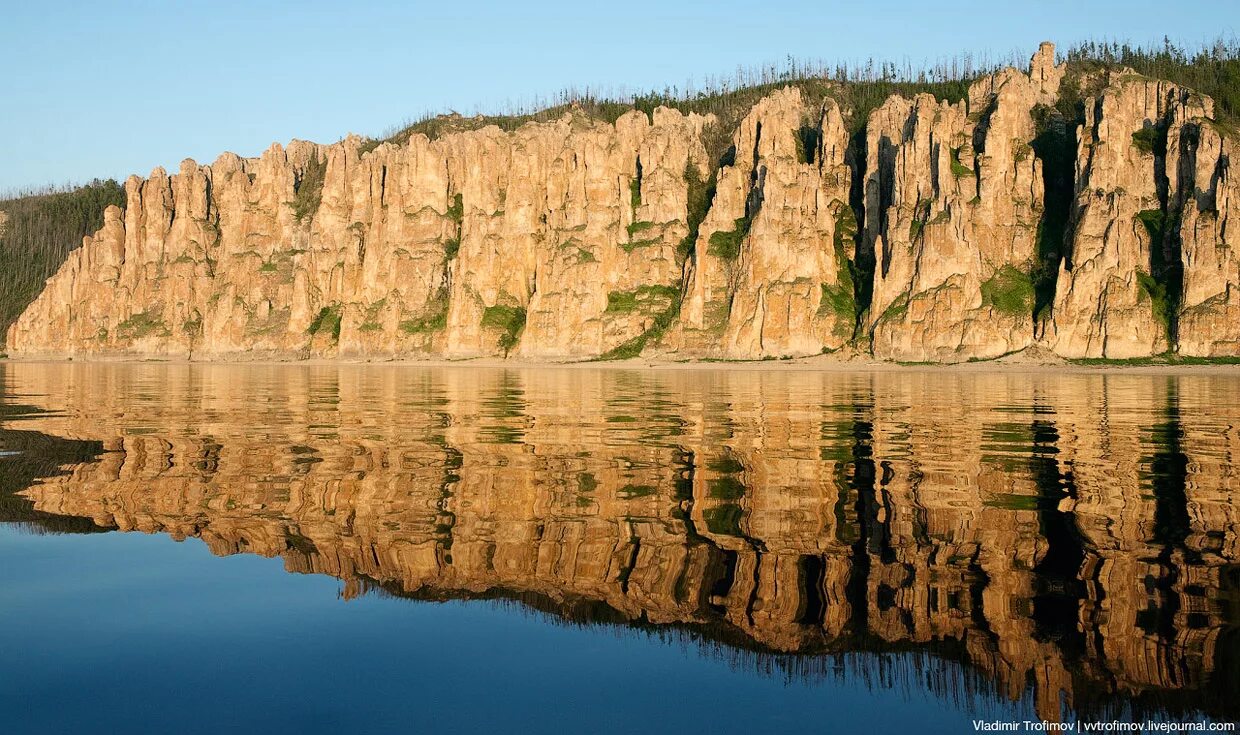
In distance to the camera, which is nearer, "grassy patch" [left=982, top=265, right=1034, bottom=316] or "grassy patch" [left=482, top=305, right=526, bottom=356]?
"grassy patch" [left=982, top=265, right=1034, bottom=316]

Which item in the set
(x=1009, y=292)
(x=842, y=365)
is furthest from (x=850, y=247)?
(x=842, y=365)

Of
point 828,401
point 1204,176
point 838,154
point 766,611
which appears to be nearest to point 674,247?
point 838,154

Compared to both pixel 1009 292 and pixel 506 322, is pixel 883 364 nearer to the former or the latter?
pixel 1009 292

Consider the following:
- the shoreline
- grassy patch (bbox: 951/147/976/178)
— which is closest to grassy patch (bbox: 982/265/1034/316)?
the shoreline

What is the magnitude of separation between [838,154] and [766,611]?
181 meters

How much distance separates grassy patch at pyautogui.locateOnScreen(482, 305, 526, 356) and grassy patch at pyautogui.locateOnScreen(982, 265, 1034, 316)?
8255 centimetres

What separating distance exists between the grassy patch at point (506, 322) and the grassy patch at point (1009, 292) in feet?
271

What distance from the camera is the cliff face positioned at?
144 m

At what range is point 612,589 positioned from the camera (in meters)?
13.5

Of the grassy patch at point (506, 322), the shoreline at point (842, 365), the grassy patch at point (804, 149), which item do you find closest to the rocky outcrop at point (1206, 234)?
the shoreline at point (842, 365)

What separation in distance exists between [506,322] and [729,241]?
4553cm

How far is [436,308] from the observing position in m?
191

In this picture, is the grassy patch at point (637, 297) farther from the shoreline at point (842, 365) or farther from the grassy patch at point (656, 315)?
the shoreline at point (842, 365)

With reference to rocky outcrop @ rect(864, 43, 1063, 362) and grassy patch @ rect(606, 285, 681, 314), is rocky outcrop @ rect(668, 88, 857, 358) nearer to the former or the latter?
grassy patch @ rect(606, 285, 681, 314)
